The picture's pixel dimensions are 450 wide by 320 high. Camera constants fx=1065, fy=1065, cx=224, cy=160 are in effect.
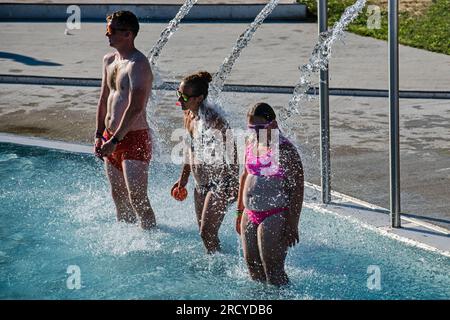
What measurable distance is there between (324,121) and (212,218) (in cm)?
184

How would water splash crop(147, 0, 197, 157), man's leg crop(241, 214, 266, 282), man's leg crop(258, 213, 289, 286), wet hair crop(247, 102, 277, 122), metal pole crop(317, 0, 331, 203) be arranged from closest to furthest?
wet hair crop(247, 102, 277, 122), man's leg crop(258, 213, 289, 286), man's leg crop(241, 214, 266, 282), metal pole crop(317, 0, 331, 203), water splash crop(147, 0, 197, 157)

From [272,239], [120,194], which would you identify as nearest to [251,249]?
[272,239]

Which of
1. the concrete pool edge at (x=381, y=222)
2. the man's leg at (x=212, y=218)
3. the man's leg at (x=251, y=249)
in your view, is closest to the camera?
the man's leg at (x=251, y=249)

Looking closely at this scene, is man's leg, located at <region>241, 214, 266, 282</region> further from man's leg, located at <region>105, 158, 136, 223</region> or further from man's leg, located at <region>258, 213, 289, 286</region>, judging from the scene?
man's leg, located at <region>105, 158, 136, 223</region>

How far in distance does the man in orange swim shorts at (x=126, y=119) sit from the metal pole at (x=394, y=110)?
1925 millimetres

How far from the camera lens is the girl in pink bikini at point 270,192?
702cm

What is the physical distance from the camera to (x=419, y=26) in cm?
1647

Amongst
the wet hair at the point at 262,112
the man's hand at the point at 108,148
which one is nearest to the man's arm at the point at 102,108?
the man's hand at the point at 108,148

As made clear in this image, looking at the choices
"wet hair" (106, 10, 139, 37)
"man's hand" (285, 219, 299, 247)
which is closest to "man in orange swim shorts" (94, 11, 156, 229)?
"wet hair" (106, 10, 139, 37)

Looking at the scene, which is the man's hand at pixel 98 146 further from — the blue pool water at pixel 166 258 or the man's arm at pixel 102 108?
the blue pool water at pixel 166 258

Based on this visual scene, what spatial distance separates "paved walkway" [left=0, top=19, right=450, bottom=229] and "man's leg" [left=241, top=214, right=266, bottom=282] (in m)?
2.01

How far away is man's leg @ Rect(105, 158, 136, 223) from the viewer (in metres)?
8.94
